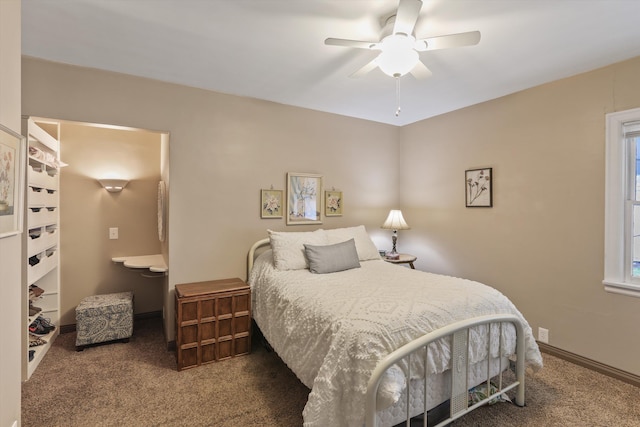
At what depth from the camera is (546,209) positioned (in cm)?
284

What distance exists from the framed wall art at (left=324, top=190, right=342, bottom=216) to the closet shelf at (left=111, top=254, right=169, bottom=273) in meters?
1.83

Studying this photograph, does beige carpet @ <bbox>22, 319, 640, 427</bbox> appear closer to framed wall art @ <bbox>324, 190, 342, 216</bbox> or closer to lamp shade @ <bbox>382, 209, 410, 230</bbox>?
framed wall art @ <bbox>324, 190, 342, 216</bbox>

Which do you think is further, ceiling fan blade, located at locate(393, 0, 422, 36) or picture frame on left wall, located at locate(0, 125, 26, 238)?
ceiling fan blade, located at locate(393, 0, 422, 36)

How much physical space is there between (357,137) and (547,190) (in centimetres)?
211

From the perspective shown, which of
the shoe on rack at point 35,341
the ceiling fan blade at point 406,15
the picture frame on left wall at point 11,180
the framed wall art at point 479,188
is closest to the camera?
the picture frame on left wall at point 11,180

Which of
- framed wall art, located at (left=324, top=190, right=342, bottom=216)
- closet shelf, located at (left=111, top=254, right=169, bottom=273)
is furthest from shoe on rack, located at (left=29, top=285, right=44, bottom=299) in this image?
framed wall art, located at (left=324, top=190, right=342, bottom=216)

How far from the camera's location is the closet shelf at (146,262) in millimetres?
2935

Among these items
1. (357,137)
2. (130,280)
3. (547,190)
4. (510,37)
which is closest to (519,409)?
(547,190)

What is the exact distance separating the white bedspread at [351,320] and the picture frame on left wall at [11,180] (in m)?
1.56

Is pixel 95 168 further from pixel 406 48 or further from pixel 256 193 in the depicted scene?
pixel 406 48

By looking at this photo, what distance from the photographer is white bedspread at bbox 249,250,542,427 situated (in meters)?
1.52

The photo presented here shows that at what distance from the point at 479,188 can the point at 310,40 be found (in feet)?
7.81

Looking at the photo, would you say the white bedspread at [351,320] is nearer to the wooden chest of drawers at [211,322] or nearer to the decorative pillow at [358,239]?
the wooden chest of drawers at [211,322]

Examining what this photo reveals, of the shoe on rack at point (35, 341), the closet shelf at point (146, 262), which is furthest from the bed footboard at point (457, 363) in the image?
the shoe on rack at point (35, 341)
